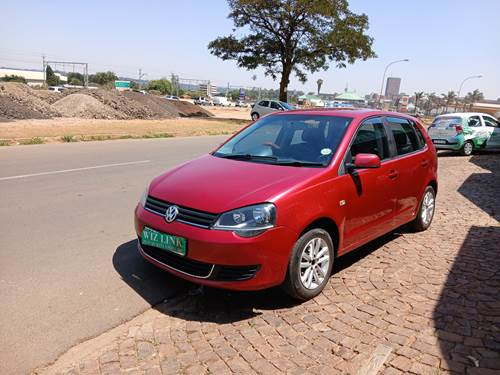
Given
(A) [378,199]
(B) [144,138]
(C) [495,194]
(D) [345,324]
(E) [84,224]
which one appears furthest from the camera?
(B) [144,138]

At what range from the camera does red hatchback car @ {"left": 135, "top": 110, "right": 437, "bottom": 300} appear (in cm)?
351

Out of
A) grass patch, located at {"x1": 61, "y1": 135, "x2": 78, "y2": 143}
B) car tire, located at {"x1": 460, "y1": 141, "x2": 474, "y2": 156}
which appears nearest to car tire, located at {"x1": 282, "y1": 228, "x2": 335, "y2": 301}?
grass patch, located at {"x1": 61, "y1": 135, "x2": 78, "y2": 143}

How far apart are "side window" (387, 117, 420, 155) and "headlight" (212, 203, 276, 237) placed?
8.48ft

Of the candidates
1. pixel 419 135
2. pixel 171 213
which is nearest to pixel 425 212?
pixel 419 135

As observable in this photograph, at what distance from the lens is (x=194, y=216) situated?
3602 millimetres

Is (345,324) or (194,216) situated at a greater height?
(194,216)

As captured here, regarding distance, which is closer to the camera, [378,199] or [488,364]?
[488,364]

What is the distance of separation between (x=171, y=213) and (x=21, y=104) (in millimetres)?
24836

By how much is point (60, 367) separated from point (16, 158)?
968 centimetres

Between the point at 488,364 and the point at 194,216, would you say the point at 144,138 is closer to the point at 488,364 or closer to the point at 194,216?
the point at 194,216

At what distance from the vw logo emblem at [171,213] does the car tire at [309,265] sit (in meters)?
1.03

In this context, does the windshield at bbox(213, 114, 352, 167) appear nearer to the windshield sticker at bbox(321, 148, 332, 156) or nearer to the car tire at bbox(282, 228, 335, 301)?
the windshield sticker at bbox(321, 148, 332, 156)

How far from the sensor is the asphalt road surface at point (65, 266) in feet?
10.9

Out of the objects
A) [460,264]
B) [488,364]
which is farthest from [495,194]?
[488,364]
